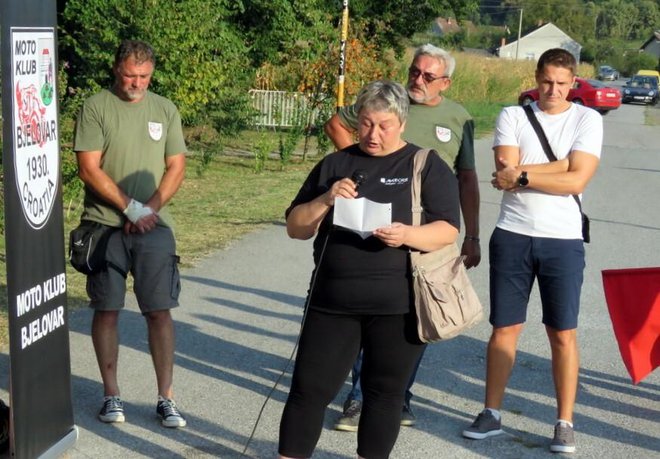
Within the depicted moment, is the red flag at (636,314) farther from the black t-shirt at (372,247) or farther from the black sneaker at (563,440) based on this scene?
A: the black t-shirt at (372,247)

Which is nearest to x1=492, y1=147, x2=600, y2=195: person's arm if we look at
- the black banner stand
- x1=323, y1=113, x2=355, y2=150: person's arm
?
x1=323, y1=113, x2=355, y2=150: person's arm

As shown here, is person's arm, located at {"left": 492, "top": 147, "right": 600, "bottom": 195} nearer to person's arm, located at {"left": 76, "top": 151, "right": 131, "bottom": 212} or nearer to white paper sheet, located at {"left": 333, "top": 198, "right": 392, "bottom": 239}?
white paper sheet, located at {"left": 333, "top": 198, "right": 392, "bottom": 239}

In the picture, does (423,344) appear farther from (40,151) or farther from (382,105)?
(40,151)

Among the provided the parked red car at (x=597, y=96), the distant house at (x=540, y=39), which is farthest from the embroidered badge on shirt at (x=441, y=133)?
the distant house at (x=540, y=39)

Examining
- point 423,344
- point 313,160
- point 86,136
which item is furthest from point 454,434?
point 313,160

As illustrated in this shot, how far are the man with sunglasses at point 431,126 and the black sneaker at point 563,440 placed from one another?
2.51ft

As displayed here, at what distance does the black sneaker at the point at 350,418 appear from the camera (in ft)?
18.2

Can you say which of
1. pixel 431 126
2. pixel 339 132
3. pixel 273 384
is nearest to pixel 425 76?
pixel 431 126

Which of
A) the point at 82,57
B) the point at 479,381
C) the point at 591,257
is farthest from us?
the point at 82,57

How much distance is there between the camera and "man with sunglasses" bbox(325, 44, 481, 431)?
546 centimetres

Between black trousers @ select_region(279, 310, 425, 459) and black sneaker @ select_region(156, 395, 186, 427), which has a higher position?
black trousers @ select_region(279, 310, 425, 459)

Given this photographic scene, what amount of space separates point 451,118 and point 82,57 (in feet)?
32.5

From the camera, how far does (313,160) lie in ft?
67.3

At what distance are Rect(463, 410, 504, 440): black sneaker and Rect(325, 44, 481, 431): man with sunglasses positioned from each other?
0.34 meters
